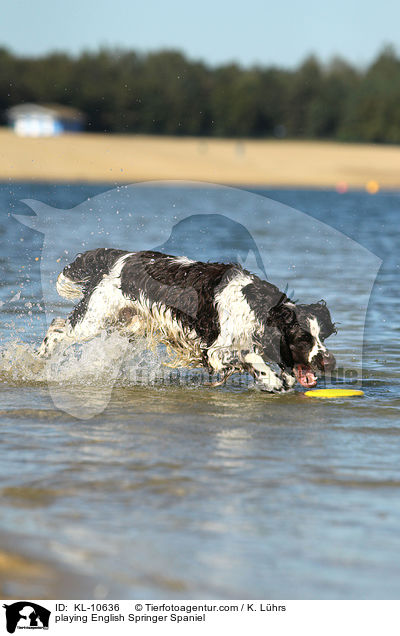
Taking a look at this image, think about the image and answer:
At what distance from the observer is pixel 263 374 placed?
20.9 ft

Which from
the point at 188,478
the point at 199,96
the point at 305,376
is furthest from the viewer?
the point at 199,96

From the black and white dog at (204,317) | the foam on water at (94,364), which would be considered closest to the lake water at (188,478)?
the foam on water at (94,364)

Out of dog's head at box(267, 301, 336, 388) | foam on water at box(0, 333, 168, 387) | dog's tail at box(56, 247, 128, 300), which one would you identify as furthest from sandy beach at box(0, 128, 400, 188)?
dog's head at box(267, 301, 336, 388)

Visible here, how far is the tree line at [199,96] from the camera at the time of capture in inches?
3034

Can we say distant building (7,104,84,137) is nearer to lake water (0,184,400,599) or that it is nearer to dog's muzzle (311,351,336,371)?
lake water (0,184,400,599)

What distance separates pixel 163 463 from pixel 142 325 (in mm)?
2221

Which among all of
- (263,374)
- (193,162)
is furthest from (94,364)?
(193,162)

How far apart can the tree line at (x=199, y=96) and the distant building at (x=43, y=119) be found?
1025mm

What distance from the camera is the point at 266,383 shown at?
21.0 ft

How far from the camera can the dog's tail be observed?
22.5 ft

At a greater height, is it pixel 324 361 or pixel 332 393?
pixel 324 361
